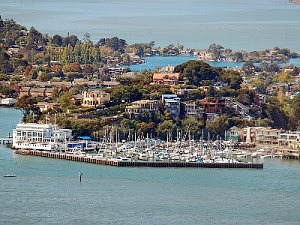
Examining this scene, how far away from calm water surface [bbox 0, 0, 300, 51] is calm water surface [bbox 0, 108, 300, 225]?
76.4 ft

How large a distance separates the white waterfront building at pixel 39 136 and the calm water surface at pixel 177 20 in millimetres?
20877

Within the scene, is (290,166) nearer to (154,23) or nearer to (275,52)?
(275,52)

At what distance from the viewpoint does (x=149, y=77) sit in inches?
1252

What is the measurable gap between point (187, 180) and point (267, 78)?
1371cm

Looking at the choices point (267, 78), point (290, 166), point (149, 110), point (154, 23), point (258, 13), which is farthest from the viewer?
point (258, 13)

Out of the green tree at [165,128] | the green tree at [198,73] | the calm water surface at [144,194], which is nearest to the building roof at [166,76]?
the green tree at [198,73]

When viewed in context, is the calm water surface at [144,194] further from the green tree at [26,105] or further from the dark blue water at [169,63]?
the dark blue water at [169,63]

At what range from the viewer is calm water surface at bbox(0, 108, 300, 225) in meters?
19.5

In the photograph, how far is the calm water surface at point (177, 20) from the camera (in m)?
50.4

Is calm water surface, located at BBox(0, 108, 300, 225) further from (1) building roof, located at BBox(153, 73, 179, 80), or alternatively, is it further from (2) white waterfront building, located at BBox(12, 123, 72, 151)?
(1) building roof, located at BBox(153, 73, 179, 80)

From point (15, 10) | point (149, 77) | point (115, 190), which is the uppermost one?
point (15, 10)

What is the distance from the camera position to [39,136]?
85.9 feet

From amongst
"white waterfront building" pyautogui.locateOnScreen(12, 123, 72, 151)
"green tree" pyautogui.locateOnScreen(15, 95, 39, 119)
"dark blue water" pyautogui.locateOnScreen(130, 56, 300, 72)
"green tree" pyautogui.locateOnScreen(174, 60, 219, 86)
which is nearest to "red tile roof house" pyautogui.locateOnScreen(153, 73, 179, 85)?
"green tree" pyautogui.locateOnScreen(174, 60, 219, 86)

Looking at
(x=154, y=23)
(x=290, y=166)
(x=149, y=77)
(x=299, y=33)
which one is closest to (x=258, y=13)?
(x=154, y=23)
